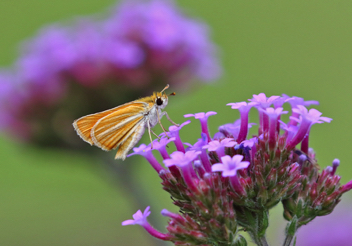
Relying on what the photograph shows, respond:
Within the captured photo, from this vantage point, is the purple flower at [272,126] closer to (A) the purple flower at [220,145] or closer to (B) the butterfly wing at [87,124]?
(A) the purple flower at [220,145]

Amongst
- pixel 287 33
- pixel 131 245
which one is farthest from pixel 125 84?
pixel 287 33

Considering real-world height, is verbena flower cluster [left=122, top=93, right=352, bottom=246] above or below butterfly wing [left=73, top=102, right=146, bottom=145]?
below

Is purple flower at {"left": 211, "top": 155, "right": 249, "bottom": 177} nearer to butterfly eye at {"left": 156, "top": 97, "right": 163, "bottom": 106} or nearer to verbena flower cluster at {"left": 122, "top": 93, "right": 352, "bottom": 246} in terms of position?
verbena flower cluster at {"left": 122, "top": 93, "right": 352, "bottom": 246}

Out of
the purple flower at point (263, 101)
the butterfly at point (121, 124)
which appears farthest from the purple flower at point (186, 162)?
the butterfly at point (121, 124)

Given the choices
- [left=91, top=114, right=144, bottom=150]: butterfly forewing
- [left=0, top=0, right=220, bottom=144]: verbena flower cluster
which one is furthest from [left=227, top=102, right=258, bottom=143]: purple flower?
[left=0, top=0, right=220, bottom=144]: verbena flower cluster

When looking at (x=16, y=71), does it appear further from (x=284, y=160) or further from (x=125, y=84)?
(x=284, y=160)

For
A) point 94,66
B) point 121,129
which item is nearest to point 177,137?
point 121,129

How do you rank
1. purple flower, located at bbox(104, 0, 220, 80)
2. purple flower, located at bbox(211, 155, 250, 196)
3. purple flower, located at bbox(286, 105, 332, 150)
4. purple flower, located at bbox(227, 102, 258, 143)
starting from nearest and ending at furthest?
purple flower, located at bbox(211, 155, 250, 196)
purple flower, located at bbox(286, 105, 332, 150)
purple flower, located at bbox(227, 102, 258, 143)
purple flower, located at bbox(104, 0, 220, 80)

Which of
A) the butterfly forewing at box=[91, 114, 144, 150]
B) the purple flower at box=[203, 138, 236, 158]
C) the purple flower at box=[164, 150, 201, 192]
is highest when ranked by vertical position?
the butterfly forewing at box=[91, 114, 144, 150]
